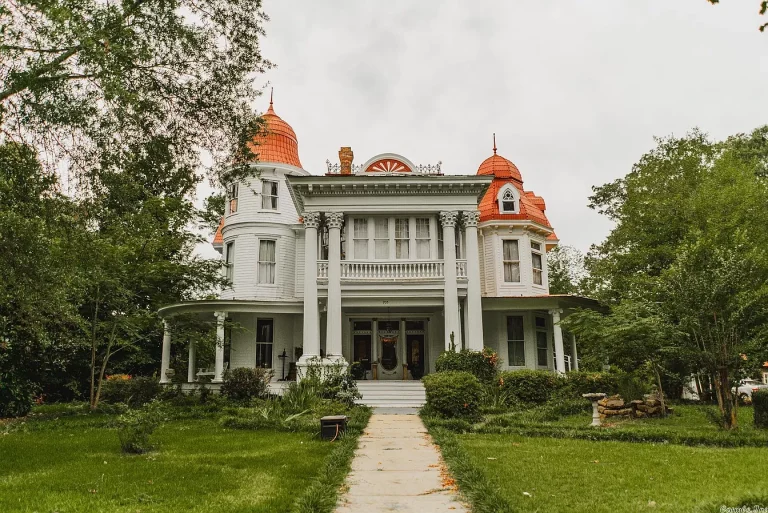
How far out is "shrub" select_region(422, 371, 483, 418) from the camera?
1388 centimetres

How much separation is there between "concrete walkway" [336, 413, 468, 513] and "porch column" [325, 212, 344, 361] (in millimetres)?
8763

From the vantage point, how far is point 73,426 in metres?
13.7

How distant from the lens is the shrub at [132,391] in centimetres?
1827

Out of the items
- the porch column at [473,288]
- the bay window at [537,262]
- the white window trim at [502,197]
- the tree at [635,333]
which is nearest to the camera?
the tree at [635,333]

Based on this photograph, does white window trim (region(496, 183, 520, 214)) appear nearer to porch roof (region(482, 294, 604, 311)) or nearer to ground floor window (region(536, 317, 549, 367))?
porch roof (region(482, 294, 604, 311))

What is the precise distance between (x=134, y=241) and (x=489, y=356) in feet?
39.6

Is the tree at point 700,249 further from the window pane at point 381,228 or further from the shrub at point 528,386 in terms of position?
the window pane at point 381,228

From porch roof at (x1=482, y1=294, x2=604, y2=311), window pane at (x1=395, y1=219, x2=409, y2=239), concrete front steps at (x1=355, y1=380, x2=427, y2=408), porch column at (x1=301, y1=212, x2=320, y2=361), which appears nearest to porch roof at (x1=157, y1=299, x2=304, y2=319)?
porch column at (x1=301, y1=212, x2=320, y2=361)

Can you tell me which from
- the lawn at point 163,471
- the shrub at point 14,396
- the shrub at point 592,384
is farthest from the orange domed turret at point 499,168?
the shrub at point 14,396

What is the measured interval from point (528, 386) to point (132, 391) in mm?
13028

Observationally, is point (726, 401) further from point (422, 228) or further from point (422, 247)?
point (422, 228)

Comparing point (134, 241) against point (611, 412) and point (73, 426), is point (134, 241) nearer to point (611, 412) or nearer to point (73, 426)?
point (73, 426)

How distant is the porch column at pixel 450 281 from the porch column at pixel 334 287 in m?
3.98

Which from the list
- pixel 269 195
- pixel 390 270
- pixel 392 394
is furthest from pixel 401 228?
pixel 392 394
